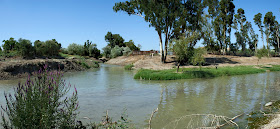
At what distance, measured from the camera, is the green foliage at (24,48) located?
37.8 m

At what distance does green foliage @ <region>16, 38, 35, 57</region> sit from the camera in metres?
37.8

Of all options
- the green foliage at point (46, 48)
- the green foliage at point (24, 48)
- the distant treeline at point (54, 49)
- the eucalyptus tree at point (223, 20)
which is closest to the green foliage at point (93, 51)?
the distant treeline at point (54, 49)

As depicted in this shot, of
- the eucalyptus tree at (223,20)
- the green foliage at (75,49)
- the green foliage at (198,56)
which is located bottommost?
the green foliage at (198,56)

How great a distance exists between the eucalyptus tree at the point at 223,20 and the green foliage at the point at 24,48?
141 ft

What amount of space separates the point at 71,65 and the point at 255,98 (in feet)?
88.9

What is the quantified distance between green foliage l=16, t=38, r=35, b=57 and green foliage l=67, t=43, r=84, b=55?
Result: 33175mm

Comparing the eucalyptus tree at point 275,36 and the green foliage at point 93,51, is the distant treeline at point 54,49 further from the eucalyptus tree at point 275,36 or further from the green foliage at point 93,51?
the eucalyptus tree at point 275,36

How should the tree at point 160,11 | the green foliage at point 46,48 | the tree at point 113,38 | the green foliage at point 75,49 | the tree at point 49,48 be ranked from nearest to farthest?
the tree at point 160,11, the green foliage at point 46,48, the tree at point 49,48, the green foliage at point 75,49, the tree at point 113,38

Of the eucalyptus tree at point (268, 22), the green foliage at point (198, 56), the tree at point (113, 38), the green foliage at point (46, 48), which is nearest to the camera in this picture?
the green foliage at point (198, 56)

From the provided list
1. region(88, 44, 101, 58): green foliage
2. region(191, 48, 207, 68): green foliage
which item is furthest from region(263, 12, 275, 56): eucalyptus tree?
region(88, 44, 101, 58): green foliage

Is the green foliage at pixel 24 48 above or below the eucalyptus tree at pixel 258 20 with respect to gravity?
below

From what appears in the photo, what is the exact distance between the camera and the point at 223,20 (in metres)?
51.7

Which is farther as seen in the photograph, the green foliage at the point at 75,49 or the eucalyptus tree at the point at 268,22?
the green foliage at the point at 75,49

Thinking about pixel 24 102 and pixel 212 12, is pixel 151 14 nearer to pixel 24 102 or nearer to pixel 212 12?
pixel 212 12
